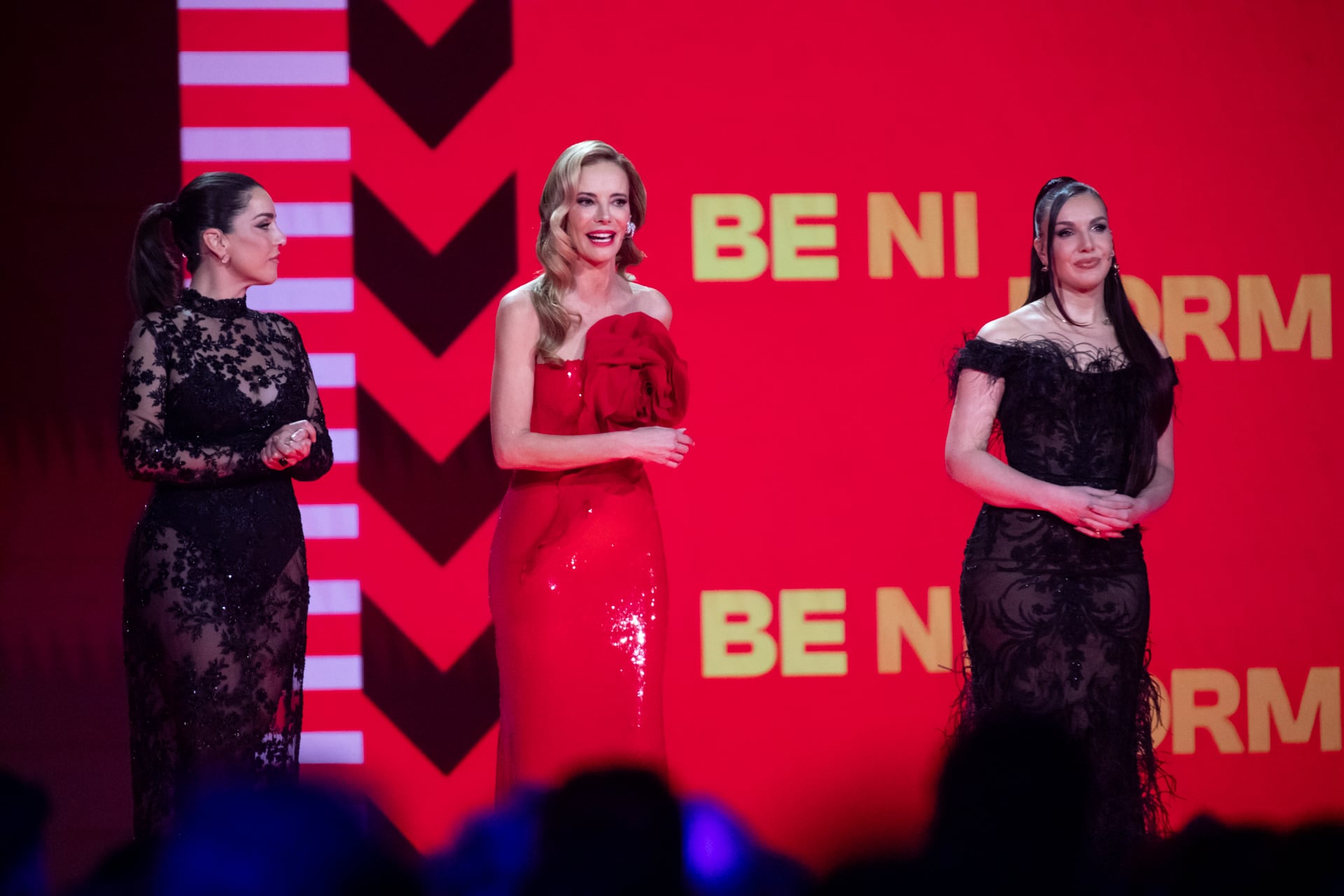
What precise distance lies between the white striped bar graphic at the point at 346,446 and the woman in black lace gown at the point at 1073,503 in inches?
88.8

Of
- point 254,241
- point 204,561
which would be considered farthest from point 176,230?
point 204,561

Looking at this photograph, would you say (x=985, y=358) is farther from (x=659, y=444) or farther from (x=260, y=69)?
(x=260, y=69)

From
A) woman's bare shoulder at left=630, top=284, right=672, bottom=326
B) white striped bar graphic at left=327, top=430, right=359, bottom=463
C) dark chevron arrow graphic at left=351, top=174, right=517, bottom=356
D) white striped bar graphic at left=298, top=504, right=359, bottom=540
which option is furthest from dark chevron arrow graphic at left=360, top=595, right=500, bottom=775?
woman's bare shoulder at left=630, top=284, right=672, bottom=326

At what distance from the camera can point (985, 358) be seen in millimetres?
3123

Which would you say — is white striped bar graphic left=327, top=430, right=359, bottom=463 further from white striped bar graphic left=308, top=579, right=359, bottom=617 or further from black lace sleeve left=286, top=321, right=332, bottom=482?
black lace sleeve left=286, top=321, right=332, bottom=482

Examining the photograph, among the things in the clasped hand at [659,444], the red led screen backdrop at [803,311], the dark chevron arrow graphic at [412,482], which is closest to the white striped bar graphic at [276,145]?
the red led screen backdrop at [803,311]

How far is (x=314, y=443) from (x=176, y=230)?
2.12 ft

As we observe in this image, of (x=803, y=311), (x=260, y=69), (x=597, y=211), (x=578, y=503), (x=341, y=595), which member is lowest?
(x=341, y=595)

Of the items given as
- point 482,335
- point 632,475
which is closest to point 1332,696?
point 632,475

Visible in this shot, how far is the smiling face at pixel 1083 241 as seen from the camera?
10.2 feet

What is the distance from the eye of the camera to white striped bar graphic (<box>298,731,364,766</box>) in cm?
439

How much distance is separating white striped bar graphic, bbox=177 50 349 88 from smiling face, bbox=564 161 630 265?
5.70 ft

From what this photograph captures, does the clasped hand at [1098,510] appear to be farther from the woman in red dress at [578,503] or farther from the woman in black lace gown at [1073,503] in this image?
the woman in red dress at [578,503]

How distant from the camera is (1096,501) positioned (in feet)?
9.72
